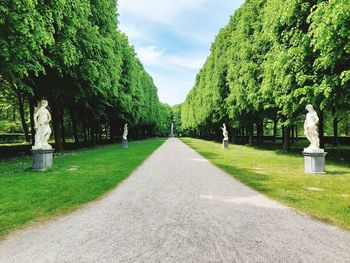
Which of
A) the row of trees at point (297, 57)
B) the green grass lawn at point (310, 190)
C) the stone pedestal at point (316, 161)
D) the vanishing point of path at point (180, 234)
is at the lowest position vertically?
the green grass lawn at point (310, 190)

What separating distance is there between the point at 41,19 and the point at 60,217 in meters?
9.31

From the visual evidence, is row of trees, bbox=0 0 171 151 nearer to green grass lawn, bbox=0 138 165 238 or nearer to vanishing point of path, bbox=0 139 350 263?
green grass lawn, bbox=0 138 165 238

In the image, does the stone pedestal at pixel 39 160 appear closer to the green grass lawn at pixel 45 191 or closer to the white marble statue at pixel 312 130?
the green grass lawn at pixel 45 191

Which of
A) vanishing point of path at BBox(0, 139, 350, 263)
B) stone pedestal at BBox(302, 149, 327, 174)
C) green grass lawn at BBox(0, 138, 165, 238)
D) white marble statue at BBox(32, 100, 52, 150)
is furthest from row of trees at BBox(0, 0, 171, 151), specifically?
stone pedestal at BBox(302, 149, 327, 174)

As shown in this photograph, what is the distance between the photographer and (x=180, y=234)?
16.8 ft

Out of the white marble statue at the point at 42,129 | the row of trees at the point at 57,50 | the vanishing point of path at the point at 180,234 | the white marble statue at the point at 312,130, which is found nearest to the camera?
the vanishing point of path at the point at 180,234

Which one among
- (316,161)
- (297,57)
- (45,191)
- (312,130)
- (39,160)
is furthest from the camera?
(297,57)

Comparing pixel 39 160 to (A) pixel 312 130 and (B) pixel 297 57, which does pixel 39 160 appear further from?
(B) pixel 297 57

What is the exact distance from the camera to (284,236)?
509cm

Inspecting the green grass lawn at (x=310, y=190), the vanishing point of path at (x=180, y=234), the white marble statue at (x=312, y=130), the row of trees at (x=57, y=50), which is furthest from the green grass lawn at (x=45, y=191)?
the white marble statue at (x=312, y=130)

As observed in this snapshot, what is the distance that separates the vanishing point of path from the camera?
167 inches

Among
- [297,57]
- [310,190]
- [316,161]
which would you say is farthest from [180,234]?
[297,57]

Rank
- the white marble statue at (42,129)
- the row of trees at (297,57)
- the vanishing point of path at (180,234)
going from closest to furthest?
1. the vanishing point of path at (180,234)
2. the row of trees at (297,57)
3. the white marble statue at (42,129)

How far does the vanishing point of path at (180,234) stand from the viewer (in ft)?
13.9
